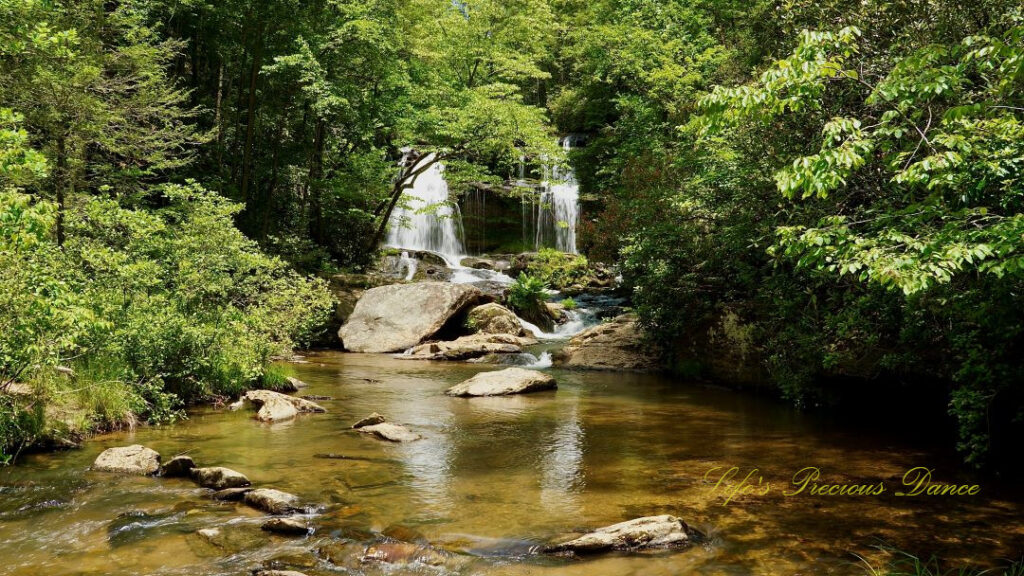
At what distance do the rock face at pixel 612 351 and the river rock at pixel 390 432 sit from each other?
6.99 m

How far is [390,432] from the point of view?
26.8 feet

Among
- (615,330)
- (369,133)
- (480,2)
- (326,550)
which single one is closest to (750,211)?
(615,330)

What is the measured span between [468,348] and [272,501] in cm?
1075

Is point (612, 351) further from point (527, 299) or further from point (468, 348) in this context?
point (527, 299)

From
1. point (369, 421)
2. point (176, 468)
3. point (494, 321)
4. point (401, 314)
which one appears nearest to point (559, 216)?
point (494, 321)

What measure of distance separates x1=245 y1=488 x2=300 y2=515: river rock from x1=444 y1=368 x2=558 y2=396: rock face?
565 cm

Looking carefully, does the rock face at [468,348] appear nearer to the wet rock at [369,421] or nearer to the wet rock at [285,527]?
the wet rock at [369,421]

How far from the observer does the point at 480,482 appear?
6.46m

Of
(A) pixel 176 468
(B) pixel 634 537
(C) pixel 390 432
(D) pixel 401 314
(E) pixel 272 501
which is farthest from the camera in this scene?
(D) pixel 401 314

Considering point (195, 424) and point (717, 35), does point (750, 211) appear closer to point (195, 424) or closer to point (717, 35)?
point (195, 424)

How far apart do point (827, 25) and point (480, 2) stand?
15.6 m

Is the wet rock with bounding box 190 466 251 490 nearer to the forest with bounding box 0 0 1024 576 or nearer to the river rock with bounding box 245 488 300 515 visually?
the forest with bounding box 0 0 1024 576

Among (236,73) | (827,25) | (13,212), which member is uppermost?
(236,73)

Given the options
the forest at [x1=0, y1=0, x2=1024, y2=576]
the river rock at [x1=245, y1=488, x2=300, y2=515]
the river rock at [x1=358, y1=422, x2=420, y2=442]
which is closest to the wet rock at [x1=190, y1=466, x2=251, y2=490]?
the forest at [x1=0, y1=0, x2=1024, y2=576]
